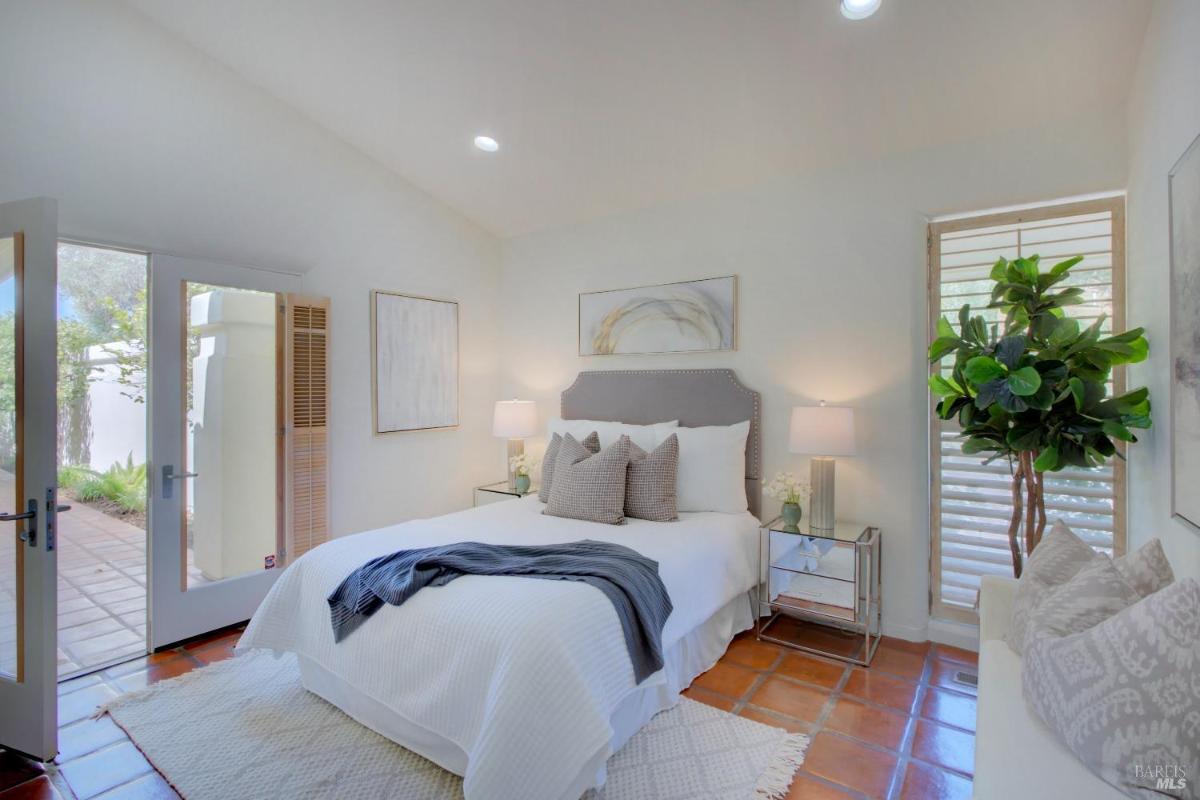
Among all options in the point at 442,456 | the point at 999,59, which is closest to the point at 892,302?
the point at 999,59

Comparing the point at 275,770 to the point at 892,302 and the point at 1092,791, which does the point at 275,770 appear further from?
the point at 892,302

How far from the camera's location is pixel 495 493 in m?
4.53

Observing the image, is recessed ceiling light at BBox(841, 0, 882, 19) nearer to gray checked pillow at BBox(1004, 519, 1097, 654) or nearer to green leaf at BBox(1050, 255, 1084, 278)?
green leaf at BBox(1050, 255, 1084, 278)

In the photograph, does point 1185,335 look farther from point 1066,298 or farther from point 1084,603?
point 1084,603

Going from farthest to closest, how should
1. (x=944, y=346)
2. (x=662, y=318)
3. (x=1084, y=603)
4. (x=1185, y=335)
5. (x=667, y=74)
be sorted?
1. (x=662, y=318)
2. (x=667, y=74)
3. (x=944, y=346)
4. (x=1185, y=335)
5. (x=1084, y=603)

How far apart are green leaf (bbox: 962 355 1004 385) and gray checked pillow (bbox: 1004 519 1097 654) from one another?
70 cm

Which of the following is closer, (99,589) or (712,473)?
(712,473)

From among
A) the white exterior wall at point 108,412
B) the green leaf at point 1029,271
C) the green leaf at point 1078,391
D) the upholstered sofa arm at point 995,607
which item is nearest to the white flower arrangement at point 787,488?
the upholstered sofa arm at point 995,607

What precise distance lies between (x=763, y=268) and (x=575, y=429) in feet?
5.40

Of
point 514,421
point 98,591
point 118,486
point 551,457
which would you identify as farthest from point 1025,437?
point 118,486

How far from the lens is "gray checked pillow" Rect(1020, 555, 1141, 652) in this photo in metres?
1.50

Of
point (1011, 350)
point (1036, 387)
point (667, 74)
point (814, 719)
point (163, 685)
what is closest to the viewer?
point (1036, 387)

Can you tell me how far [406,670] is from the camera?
205 cm

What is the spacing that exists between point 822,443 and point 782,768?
61.8 inches
